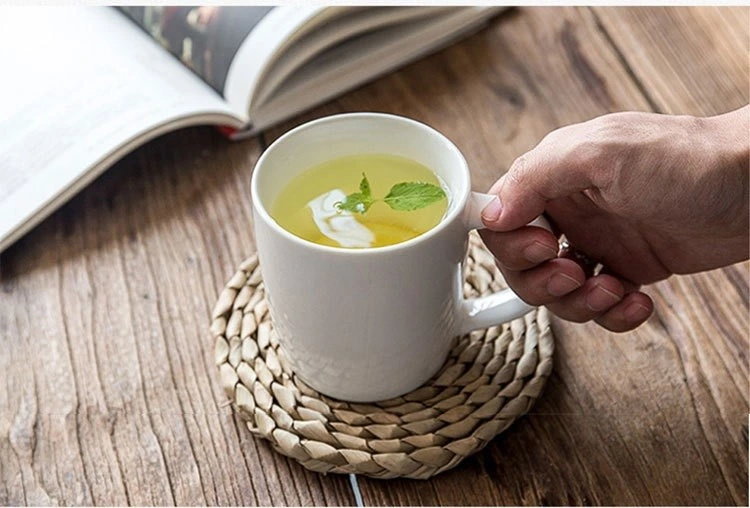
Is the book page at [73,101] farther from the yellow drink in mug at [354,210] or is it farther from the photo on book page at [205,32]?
the yellow drink in mug at [354,210]

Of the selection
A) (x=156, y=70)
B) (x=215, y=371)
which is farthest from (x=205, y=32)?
(x=215, y=371)

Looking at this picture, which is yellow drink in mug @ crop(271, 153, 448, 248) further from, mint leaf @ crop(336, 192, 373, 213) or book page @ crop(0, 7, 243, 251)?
book page @ crop(0, 7, 243, 251)

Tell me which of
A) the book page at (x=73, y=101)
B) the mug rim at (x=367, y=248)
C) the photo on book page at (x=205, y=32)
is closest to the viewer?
the mug rim at (x=367, y=248)

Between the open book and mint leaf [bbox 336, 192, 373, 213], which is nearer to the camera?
mint leaf [bbox 336, 192, 373, 213]

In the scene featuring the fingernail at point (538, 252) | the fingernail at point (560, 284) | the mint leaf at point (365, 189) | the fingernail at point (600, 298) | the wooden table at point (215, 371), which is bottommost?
the wooden table at point (215, 371)

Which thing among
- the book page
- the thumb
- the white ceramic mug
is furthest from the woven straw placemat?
the book page

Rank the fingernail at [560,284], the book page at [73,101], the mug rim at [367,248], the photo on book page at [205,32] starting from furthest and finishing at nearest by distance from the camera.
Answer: the photo on book page at [205,32], the book page at [73,101], the fingernail at [560,284], the mug rim at [367,248]

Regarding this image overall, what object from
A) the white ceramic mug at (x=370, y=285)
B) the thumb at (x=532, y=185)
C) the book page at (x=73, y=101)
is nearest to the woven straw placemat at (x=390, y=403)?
the white ceramic mug at (x=370, y=285)
